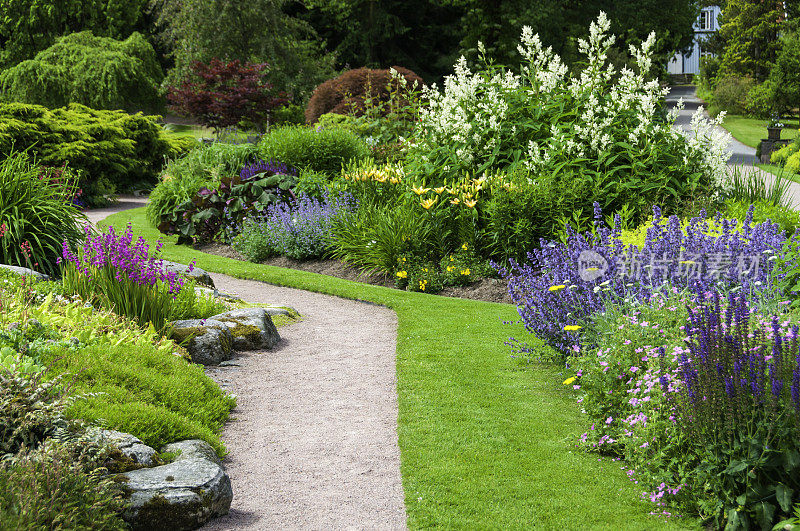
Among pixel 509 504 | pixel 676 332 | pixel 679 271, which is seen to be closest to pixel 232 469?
pixel 509 504

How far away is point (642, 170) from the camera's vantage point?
8.46m

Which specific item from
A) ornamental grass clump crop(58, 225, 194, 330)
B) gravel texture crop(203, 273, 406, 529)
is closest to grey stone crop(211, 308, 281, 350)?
gravel texture crop(203, 273, 406, 529)

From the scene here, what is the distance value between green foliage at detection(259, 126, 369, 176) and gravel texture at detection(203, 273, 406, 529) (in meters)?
5.77

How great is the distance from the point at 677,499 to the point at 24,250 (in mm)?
6194

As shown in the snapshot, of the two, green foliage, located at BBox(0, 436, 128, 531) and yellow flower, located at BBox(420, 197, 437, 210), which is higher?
yellow flower, located at BBox(420, 197, 437, 210)

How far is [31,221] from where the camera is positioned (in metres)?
7.75

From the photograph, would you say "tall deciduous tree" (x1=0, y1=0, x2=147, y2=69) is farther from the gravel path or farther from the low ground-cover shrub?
the low ground-cover shrub

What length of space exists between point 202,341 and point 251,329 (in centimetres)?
56

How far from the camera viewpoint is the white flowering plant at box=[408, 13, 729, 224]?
834cm

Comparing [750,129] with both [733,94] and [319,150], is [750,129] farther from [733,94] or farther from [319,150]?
[319,150]

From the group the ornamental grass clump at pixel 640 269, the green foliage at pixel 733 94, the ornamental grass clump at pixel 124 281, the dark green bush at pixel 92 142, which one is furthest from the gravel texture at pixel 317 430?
the green foliage at pixel 733 94

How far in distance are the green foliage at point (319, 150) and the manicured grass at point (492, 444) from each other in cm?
625

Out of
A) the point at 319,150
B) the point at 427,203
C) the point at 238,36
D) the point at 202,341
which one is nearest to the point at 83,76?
the point at 238,36

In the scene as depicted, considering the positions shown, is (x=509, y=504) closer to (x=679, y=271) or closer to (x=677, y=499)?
(x=677, y=499)
